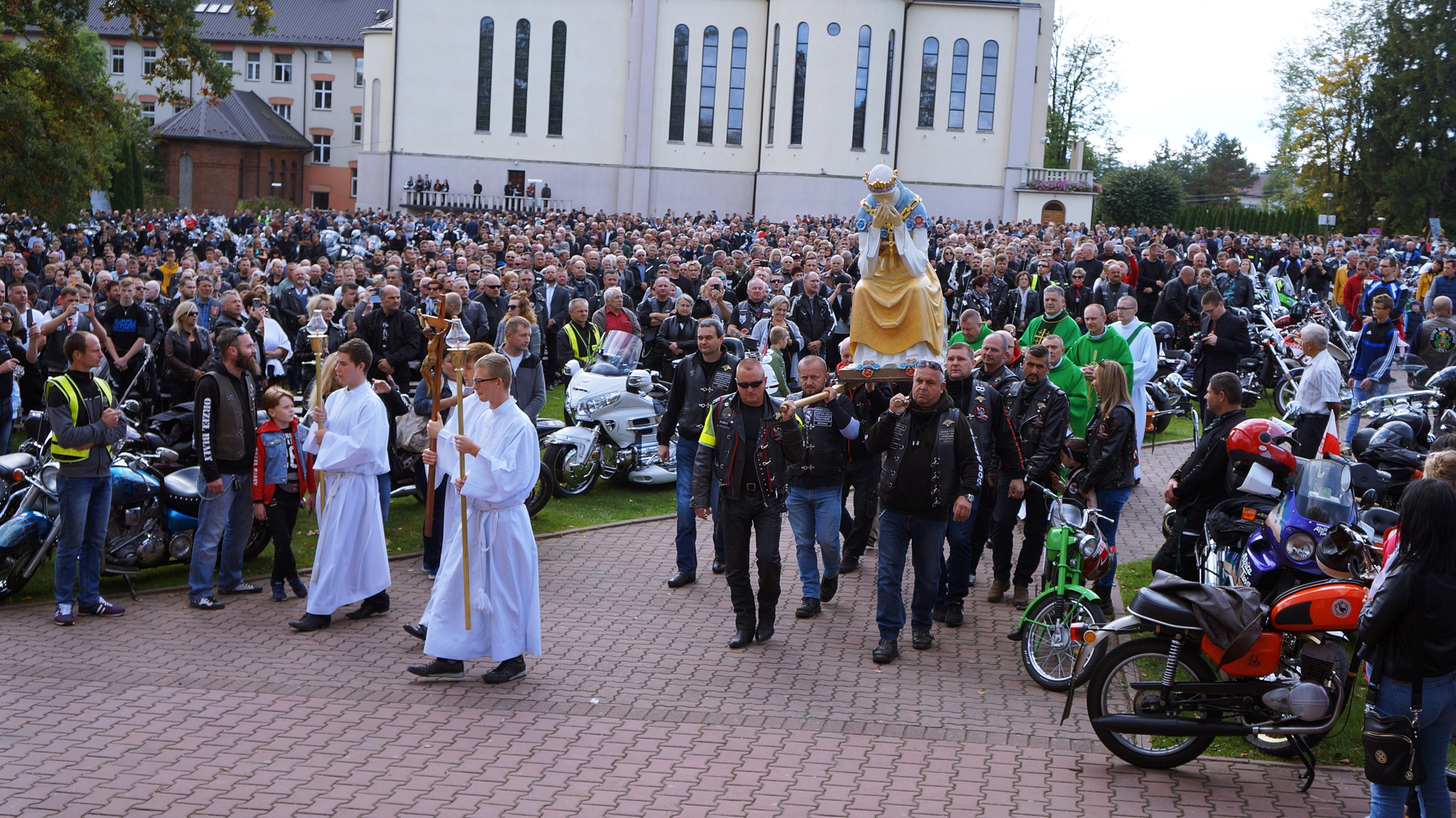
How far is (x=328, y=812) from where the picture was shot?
5676 mm

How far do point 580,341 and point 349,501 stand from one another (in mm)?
7244

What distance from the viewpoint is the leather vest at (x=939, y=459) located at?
305 inches

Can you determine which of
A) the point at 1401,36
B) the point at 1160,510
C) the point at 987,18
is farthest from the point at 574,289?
the point at 1401,36

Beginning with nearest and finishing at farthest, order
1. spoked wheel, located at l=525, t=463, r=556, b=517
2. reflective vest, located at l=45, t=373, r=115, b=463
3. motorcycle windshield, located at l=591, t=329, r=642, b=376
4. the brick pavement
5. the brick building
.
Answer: the brick pavement, reflective vest, located at l=45, t=373, r=115, b=463, spoked wheel, located at l=525, t=463, r=556, b=517, motorcycle windshield, located at l=591, t=329, r=642, b=376, the brick building

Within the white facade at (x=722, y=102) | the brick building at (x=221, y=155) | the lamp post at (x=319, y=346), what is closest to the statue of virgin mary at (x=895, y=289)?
the lamp post at (x=319, y=346)

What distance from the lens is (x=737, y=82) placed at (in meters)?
54.7

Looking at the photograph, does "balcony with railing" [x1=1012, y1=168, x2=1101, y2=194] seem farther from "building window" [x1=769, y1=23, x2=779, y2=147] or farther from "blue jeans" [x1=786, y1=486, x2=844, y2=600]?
"blue jeans" [x1=786, y1=486, x2=844, y2=600]

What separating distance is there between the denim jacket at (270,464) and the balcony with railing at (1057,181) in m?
47.6

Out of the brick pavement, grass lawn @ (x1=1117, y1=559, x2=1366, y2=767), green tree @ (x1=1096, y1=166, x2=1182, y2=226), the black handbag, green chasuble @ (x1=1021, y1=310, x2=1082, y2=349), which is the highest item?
green tree @ (x1=1096, y1=166, x2=1182, y2=226)

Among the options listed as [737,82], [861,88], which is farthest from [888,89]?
[737,82]

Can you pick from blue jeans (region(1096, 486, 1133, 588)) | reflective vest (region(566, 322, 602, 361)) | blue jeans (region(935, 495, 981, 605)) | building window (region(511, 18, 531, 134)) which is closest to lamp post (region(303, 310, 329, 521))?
blue jeans (region(935, 495, 981, 605))

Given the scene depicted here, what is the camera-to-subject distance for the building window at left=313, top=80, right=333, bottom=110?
73.6m

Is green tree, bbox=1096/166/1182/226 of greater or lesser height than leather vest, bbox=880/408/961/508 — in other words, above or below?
above

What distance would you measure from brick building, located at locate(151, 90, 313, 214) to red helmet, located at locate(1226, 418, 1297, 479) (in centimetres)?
6756
